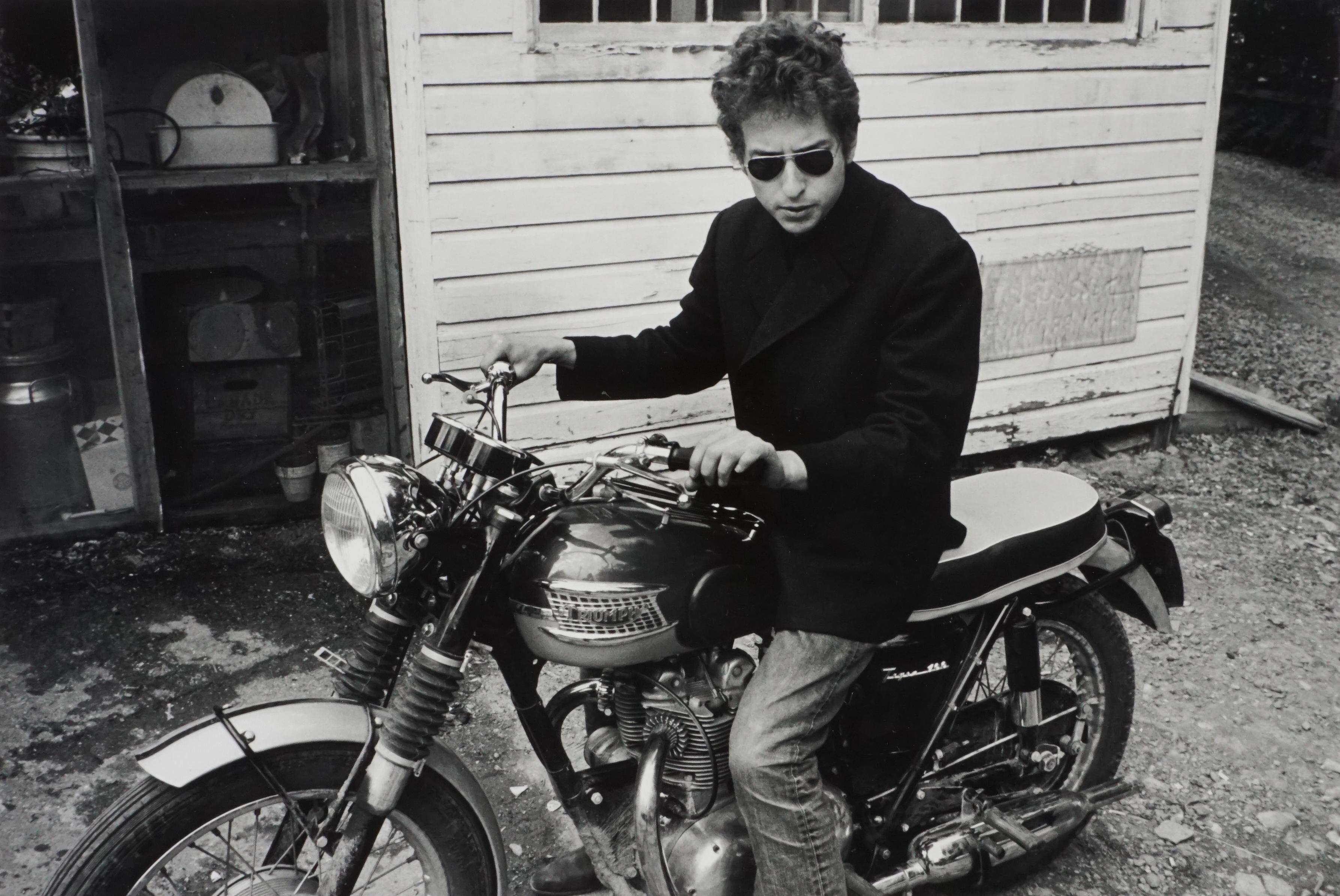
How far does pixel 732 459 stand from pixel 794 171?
0.64 meters

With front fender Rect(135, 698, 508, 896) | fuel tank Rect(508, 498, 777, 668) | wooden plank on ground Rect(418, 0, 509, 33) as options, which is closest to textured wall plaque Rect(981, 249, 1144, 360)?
wooden plank on ground Rect(418, 0, 509, 33)

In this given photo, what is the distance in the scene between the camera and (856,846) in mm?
2631

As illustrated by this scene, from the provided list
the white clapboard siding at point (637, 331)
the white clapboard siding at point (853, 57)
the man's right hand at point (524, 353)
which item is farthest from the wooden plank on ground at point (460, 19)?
the man's right hand at point (524, 353)

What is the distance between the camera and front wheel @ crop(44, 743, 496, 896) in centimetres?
200

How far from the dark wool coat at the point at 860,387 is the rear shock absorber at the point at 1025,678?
0.34m

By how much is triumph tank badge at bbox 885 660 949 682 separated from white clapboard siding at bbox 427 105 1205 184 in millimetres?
2545

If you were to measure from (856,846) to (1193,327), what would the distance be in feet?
14.7

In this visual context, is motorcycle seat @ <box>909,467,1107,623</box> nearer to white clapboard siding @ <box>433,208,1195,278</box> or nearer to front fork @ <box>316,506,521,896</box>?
front fork @ <box>316,506,521,896</box>

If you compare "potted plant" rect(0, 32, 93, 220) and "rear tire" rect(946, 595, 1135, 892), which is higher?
"potted plant" rect(0, 32, 93, 220)

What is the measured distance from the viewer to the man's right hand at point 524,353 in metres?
2.35

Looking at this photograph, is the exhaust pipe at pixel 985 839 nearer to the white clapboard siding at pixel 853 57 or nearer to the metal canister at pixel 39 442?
the white clapboard siding at pixel 853 57

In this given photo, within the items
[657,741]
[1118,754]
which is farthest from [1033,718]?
[657,741]

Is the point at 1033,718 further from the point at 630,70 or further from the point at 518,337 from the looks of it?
the point at 630,70

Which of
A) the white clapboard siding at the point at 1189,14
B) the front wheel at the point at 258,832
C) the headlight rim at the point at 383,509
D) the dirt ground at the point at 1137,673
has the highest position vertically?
the white clapboard siding at the point at 1189,14
